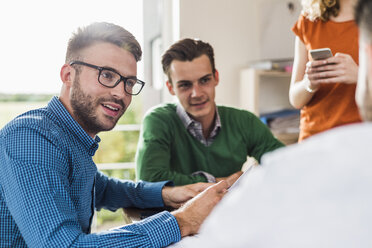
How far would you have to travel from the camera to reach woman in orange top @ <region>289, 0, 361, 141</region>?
1.31 meters

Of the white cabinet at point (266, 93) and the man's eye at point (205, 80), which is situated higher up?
the man's eye at point (205, 80)

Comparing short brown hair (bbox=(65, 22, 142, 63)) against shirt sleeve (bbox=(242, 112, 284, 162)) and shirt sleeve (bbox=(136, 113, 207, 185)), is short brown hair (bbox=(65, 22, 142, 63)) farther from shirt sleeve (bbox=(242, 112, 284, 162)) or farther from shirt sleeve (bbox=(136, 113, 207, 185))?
shirt sleeve (bbox=(242, 112, 284, 162))

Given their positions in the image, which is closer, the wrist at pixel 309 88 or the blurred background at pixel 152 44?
the wrist at pixel 309 88

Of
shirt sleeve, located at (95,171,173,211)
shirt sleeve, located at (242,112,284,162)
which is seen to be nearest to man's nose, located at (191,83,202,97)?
shirt sleeve, located at (242,112,284,162)

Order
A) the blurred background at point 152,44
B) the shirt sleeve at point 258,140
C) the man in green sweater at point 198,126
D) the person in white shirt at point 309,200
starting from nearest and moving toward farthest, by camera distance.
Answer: the person in white shirt at point 309,200
the man in green sweater at point 198,126
the shirt sleeve at point 258,140
the blurred background at point 152,44

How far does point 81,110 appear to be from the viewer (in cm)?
115

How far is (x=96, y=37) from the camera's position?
1.18 m

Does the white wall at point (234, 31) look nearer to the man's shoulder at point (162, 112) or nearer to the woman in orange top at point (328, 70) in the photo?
the man's shoulder at point (162, 112)

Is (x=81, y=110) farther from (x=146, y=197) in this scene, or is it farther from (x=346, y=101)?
(x=346, y=101)

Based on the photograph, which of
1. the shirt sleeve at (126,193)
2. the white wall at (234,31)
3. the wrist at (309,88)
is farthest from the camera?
the white wall at (234,31)

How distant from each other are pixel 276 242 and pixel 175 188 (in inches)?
33.3

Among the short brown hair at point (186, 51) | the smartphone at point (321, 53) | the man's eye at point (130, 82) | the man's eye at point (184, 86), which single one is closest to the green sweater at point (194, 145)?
the man's eye at point (184, 86)

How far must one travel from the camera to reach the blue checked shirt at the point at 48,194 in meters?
0.82

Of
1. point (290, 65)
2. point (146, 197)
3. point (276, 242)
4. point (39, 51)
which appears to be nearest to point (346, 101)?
point (146, 197)
